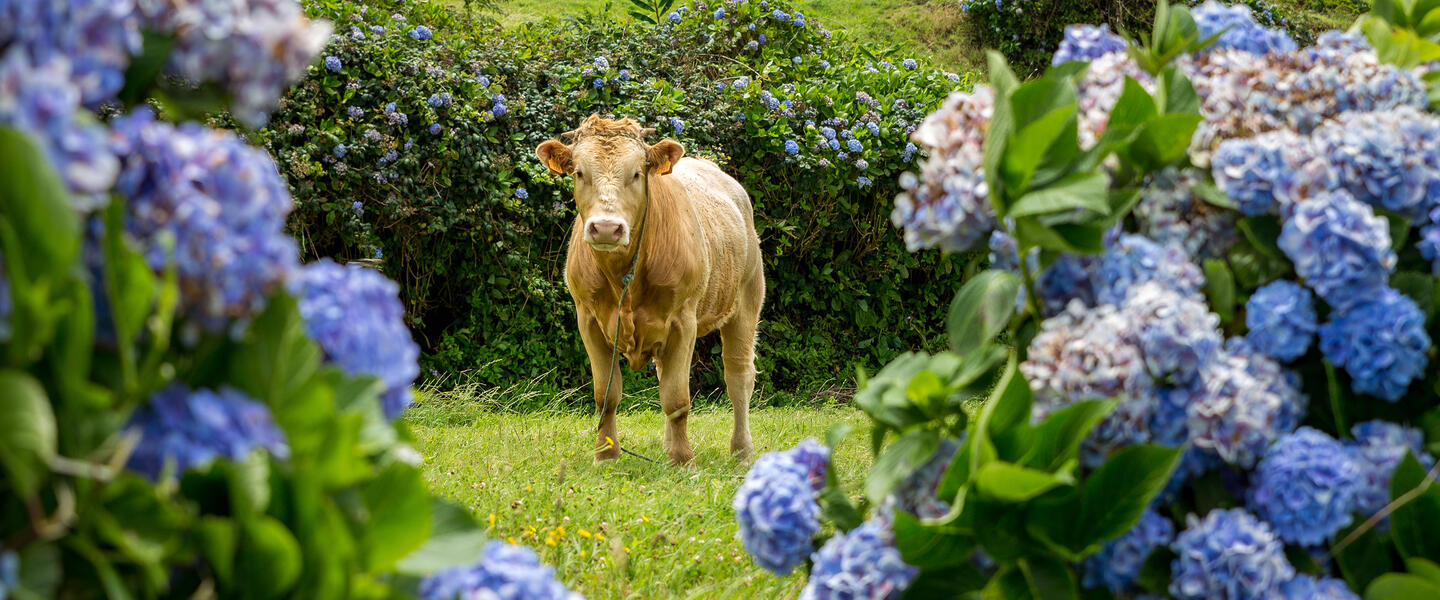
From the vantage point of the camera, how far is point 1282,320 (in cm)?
149

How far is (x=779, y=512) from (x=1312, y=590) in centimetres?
73

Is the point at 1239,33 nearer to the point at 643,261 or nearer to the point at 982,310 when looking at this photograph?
the point at 982,310

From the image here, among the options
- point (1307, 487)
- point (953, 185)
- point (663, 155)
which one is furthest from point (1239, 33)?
point (663, 155)

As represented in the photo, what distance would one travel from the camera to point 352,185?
685cm

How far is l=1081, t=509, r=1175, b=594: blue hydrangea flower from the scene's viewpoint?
4.75 ft

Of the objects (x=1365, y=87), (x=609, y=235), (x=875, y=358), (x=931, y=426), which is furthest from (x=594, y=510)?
(x=875, y=358)

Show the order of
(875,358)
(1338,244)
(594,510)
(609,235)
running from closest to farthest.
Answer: (1338,244), (594,510), (609,235), (875,358)

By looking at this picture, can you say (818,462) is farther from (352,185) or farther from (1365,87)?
(352,185)

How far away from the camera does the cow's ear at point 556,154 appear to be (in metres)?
5.42

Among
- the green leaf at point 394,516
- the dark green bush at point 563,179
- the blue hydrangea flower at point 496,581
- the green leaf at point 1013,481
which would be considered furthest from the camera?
the dark green bush at point 563,179

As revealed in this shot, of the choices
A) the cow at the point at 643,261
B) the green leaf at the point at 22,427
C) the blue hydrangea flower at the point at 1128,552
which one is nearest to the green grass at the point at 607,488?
the cow at the point at 643,261

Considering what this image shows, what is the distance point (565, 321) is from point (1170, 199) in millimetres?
6476

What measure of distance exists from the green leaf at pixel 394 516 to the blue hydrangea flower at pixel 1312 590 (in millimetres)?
1100

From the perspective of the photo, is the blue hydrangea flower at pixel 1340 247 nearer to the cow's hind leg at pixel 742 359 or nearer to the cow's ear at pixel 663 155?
the cow's ear at pixel 663 155
